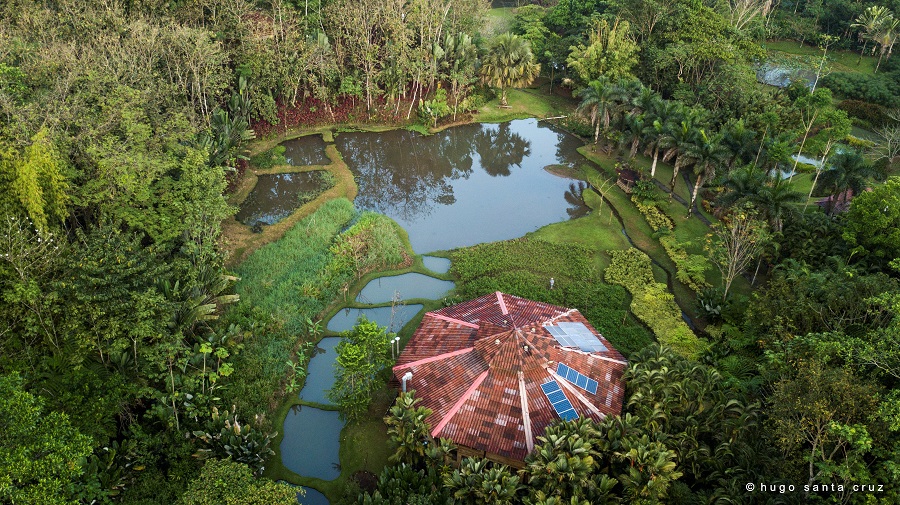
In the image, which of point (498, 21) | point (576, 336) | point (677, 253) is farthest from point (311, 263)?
point (498, 21)

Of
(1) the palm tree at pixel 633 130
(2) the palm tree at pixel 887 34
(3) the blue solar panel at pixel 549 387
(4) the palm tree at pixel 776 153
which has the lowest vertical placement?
(3) the blue solar panel at pixel 549 387

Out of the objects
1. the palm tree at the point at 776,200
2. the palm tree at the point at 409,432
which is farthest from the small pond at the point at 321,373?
the palm tree at the point at 776,200

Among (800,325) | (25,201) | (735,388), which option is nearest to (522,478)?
(735,388)

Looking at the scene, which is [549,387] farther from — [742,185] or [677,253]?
[742,185]

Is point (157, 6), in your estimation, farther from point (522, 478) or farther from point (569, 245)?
point (522, 478)

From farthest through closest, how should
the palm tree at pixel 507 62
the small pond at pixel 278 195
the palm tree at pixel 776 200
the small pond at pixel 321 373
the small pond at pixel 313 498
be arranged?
the palm tree at pixel 507 62
the small pond at pixel 278 195
the palm tree at pixel 776 200
the small pond at pixel 321 373
the small pond at pixel 313 498

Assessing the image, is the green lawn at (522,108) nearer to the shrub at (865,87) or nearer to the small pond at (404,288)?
the shrub at (865,87)

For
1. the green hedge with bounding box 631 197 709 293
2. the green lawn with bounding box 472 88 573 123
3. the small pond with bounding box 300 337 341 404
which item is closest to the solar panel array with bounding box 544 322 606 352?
the green hedge with bounding box 631 197 709 293
